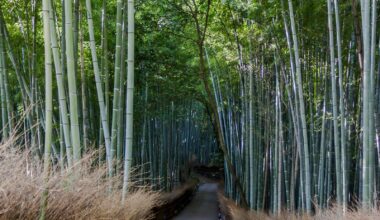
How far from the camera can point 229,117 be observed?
899 cm

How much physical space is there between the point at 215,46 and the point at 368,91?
178 inches

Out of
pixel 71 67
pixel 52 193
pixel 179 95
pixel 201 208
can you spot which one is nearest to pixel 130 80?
pixel 71 67

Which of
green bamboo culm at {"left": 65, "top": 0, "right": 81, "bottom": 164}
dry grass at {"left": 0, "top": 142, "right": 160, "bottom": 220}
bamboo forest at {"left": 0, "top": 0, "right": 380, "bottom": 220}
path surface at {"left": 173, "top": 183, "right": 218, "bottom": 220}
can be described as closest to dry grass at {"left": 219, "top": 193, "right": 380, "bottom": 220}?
bamboo forest at {"left": 0, "top": 0, "right": 380, "bottom": 220}

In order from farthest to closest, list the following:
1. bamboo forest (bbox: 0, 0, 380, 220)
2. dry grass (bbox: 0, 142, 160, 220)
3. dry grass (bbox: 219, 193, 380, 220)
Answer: dry grass (bbox: 219, 193, 380, 220), bamboo forest (bbox: 0, 0, 380, 220), dry grass (bbox: 0, 142, 160, 220)

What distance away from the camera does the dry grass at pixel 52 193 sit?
1.89 metres

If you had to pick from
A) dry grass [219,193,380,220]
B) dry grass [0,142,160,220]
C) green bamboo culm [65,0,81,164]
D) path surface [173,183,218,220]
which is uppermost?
green bamboo culm [65,0,81,164]

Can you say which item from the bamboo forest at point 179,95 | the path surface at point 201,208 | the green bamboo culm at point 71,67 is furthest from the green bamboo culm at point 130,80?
the path surface at point 201,208

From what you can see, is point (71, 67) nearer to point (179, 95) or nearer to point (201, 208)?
point (179, 95)

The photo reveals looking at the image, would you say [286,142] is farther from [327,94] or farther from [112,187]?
[112,187]

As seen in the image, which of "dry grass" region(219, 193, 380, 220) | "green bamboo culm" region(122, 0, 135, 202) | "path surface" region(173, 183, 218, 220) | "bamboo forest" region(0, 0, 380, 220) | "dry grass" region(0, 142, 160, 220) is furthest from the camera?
"path surface" region(173, 183, 218, 220)

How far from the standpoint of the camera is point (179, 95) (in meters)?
9.77

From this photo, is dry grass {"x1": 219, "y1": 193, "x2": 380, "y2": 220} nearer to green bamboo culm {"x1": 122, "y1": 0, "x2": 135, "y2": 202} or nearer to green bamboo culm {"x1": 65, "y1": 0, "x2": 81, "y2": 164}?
green bamboo culm {"x1": 122, "y1": 0, "x2": 135, "y2": 202}

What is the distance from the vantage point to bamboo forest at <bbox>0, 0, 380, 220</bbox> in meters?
2.66

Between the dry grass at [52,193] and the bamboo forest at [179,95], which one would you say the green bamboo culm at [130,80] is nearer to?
the bamboo forest at [179,95]
